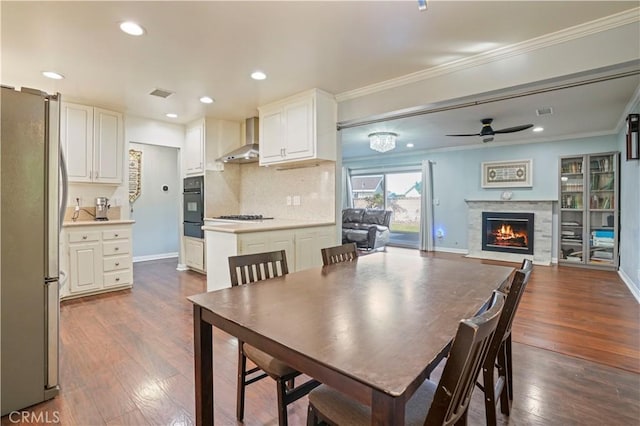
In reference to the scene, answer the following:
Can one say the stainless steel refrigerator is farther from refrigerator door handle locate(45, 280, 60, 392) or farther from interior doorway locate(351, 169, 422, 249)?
interior doorway locate(351, 169, 422, 249)

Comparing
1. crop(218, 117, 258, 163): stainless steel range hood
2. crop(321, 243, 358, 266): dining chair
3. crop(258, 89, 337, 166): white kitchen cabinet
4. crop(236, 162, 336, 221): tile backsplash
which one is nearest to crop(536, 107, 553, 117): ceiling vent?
crop(258, 89, 337, 166): white kitchen cabinet

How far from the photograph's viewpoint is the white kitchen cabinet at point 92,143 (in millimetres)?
4100

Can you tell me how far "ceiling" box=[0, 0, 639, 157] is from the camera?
2.14 metres

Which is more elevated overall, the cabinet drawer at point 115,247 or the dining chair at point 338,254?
the dining chair at point 338,254

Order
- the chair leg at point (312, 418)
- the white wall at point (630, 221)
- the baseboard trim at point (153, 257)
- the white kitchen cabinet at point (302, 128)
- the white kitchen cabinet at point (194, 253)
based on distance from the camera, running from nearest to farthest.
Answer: the chair leg at point (312, 418)
the white kitchen cabinet at point (302, 128)
the white wall at point (630, 221)
the white kitchen cabinet at point (194, 253)
the baseboard trim at point (153, 257)

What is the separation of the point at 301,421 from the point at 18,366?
1591 mm

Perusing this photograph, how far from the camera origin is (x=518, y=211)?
635cm

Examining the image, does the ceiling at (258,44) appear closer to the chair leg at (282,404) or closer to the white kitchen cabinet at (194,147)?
the white kitchen cabinet at (194,147)

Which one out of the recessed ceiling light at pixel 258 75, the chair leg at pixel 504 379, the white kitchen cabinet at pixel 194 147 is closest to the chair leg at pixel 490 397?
the chair leg at pixel 504 379

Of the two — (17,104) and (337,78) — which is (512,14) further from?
(17,104)

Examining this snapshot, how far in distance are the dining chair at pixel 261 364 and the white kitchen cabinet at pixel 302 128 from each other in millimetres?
2008

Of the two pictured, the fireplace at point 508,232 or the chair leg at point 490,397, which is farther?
the fireplace at point 508,232

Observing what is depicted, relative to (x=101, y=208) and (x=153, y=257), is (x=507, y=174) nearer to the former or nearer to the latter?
(x=101, y=208)

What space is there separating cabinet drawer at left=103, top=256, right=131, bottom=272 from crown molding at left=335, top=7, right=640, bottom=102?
148 inches
